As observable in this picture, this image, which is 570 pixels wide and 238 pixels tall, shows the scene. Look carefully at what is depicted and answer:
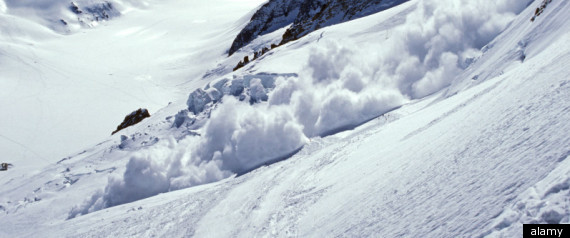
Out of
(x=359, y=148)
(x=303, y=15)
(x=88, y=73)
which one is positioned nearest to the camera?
(x=359, y=148)

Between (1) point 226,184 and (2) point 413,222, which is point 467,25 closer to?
(1) point 226,184

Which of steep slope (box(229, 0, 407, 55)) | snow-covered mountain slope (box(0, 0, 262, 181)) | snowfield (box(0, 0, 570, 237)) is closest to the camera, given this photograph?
snowfield (box(0, 0, 570, 237))

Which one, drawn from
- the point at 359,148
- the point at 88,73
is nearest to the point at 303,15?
the point at 359,148

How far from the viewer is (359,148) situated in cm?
1844

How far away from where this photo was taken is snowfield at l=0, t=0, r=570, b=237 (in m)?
8.58

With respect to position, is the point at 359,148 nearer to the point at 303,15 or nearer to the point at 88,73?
the point at 303,15

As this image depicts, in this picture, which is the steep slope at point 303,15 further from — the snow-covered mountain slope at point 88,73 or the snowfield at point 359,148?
the snowfield at point 359,148

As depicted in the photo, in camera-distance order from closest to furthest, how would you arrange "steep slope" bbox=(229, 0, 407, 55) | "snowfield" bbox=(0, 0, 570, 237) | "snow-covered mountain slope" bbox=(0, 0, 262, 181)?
"snowfield" bbox=(0, 0, 570, 237) < "steep slope" bbox=(229, 0, 407, 55) < "snow-covered mountain slope" bbox=(0, 0, 262, 181)

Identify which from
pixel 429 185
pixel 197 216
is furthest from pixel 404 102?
pixel 429 185

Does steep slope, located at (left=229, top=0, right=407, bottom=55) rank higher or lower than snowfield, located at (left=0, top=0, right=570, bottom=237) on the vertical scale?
higher

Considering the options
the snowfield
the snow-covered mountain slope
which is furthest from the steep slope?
the snowfield

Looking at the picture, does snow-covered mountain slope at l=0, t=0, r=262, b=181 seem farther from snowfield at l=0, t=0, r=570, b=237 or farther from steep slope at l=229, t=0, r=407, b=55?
snowfield at l=0, t=0, r=570, b=237

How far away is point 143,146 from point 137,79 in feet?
187

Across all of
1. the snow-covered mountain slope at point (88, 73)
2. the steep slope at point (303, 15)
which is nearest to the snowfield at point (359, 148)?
the steep slope at point (303, 15)
